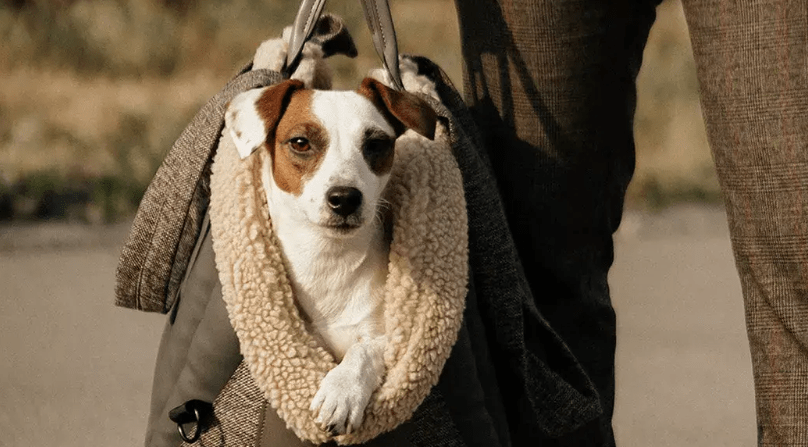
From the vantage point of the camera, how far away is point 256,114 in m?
2.19

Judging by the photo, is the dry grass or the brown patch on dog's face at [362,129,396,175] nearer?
the brown patch on dog's face at [362,129,396,175]

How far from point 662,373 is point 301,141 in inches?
85.5

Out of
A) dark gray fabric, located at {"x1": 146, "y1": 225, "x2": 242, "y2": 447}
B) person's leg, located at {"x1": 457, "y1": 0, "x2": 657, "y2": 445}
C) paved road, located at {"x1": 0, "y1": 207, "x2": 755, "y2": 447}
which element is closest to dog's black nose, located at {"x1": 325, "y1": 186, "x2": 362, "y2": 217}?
dark gray fabric, located at {"x1": 146, "y1": 225, "x2": 242, "y2": 447}

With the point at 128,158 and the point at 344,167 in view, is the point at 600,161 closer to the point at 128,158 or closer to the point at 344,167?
the point at 344,167

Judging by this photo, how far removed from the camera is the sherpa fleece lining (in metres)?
2.09

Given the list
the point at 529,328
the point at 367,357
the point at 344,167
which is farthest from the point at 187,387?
the point at 529,328

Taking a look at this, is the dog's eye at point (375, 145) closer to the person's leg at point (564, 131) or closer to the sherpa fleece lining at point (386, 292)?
the sherpa fleece lining at point (386, 292)

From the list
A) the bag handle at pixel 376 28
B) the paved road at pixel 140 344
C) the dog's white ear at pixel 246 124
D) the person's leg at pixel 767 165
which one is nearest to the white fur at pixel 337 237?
the dog's white ear at pixel 246 124

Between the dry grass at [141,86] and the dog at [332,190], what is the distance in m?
3.42

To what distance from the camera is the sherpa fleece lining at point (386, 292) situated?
2.09 meters

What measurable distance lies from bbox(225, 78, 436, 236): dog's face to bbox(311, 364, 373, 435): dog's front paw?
0.91ft

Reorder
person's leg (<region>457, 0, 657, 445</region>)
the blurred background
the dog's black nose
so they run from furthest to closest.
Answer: the blurred background
person's leg (<region>457, 0, 657, 445</region>)
the dog's black nose

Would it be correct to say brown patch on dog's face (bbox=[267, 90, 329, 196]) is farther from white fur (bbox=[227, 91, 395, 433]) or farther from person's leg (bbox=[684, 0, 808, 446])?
person's leg (bbox=[684, 0, 808, 446])

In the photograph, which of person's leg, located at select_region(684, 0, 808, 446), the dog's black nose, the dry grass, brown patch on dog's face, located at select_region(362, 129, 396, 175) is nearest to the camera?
person's leg, located at select_region(684, 0, 808, 446)
